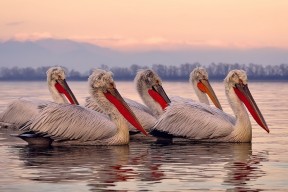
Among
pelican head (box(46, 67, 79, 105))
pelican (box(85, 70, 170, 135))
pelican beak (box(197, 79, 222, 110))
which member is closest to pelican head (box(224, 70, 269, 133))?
pelican (box(85, 70, 170, 135))

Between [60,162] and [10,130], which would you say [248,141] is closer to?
[60,162]

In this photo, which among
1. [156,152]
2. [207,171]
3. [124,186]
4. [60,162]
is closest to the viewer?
[124,186]

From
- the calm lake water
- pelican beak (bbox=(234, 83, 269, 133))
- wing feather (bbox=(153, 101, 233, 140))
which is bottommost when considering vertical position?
the calm lake water

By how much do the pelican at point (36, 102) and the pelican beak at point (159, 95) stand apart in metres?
1.28

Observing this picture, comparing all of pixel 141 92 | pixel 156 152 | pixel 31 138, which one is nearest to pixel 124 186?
pixel 156 152

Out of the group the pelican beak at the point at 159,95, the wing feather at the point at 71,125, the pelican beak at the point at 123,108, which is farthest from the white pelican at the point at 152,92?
the wing feather at the point at 71,125

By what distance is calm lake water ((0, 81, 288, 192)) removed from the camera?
29.0ft

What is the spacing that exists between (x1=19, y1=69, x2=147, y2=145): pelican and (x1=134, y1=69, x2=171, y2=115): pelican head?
7.11 feet

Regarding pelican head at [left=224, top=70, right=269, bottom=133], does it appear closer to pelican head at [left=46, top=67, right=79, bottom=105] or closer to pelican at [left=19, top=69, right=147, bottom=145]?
pelican at [left=19, top=69, right=147, bottom=145]

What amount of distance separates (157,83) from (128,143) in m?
2.52

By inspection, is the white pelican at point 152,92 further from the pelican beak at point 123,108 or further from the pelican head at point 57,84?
the pelican beak at point 123,108

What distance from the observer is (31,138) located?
12.9 m

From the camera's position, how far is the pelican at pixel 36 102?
50.4 feet

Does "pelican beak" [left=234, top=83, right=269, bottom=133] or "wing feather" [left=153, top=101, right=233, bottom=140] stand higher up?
"pelican beak" [left=234, top=83, right=269, bottom=133]
